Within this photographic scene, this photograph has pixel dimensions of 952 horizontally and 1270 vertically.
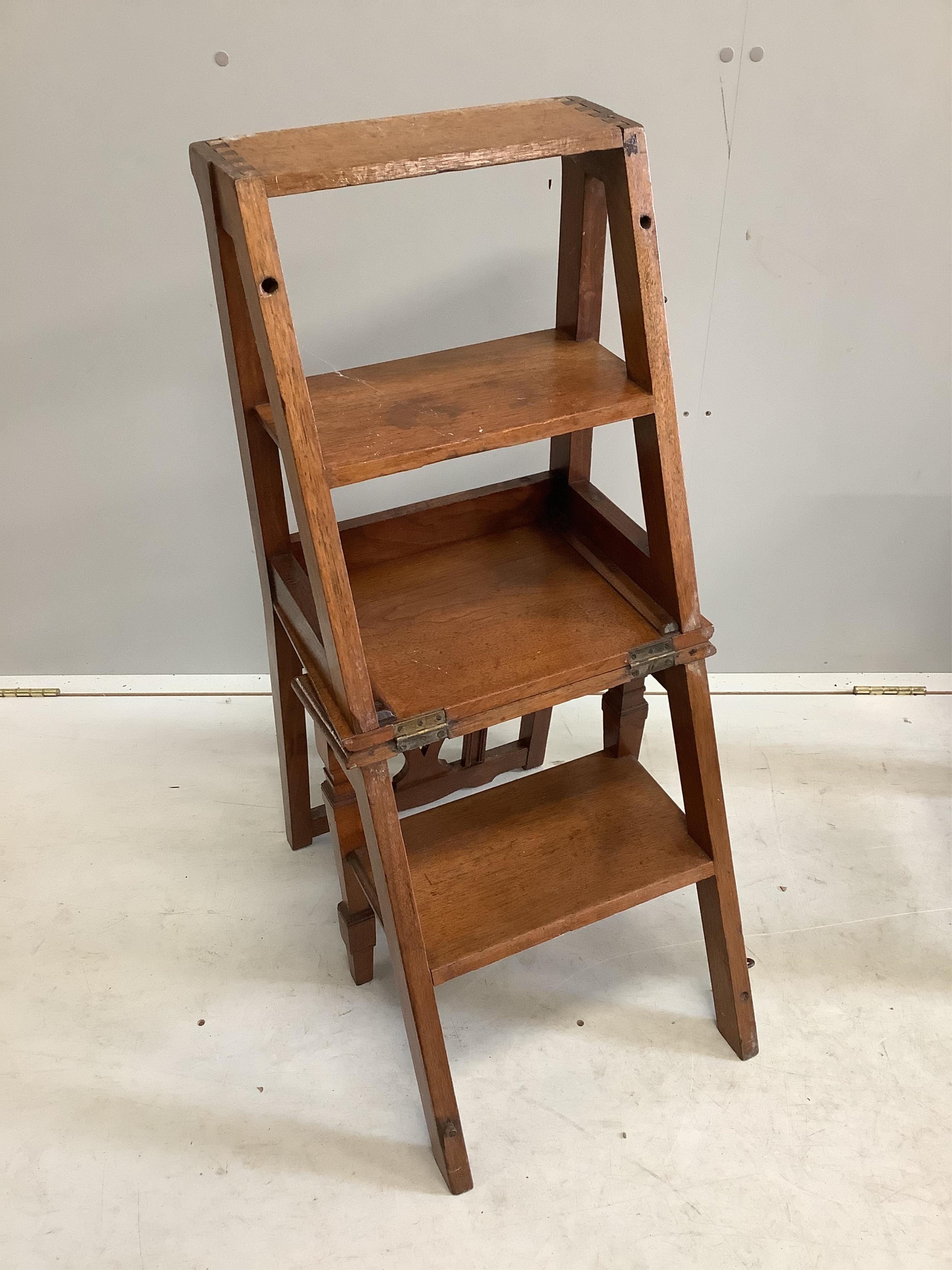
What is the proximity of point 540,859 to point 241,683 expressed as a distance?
3.75 feet

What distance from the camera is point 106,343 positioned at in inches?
82.3

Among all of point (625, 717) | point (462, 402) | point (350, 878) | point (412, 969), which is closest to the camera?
point (462, 402)

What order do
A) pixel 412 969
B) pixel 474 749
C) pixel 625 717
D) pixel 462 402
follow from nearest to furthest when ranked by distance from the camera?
1. pixel 462 402
2. pixel 412 969
3. pixel 625 717
4. pixel 474 749

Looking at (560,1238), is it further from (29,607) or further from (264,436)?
(29,607)

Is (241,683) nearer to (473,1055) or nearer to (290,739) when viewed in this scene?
(290,739)

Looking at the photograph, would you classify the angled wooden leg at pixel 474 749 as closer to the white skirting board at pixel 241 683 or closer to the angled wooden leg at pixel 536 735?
the angled wooden leg at pixel 536 735

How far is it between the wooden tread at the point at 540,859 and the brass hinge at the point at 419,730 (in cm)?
35

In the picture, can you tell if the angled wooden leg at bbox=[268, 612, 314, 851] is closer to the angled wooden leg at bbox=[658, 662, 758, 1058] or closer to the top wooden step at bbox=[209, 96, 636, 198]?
the angled wooden leg at bbox=[658, 662, 758, 1058]

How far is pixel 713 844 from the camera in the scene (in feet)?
5.49

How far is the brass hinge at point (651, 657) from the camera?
152cm

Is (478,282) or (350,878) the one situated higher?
(478,282)

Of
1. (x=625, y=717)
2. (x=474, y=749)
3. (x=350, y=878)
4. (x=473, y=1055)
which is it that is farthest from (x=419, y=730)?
(x=474, y=749)

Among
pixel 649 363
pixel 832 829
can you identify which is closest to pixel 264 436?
pixel 649 363

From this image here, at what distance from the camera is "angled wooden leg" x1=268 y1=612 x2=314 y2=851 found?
6.25 ft
